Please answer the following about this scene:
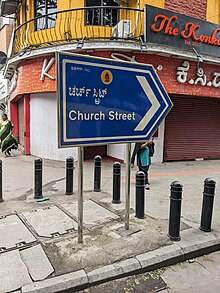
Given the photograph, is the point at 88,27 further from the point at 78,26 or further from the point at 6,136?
the point at 6,136

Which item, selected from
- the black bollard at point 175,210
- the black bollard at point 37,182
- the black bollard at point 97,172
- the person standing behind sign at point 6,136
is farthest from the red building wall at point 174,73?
the black bollard at point 175,210

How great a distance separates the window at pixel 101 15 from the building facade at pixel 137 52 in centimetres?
4

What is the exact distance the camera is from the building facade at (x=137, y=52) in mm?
8930

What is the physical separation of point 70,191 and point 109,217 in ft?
5.69

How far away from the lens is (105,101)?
3.70 meters

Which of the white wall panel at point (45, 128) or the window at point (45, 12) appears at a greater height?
the window at point (45, 12)

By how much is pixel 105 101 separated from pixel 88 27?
7.03 meters

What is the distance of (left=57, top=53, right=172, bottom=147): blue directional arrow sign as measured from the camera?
3383 mm

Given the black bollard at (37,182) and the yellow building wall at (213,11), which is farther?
the yellow building wall at (213,11)

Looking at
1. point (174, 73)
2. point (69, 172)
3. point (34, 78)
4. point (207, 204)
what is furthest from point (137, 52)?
point (207, 204)

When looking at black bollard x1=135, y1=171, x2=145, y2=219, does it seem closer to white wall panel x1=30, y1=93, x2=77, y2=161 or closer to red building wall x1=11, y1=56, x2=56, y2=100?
white wall panel x1=30, y1=93, x2=77, y2=161

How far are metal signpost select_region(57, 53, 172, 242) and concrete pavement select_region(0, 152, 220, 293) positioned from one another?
0.39m

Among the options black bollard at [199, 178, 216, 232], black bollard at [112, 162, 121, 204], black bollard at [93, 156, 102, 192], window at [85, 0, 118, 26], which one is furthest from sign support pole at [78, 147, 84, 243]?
window at [85, 0, 118, 26]

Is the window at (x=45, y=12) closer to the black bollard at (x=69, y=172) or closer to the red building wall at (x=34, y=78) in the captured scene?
the red building wall at (x=34, y=78)
